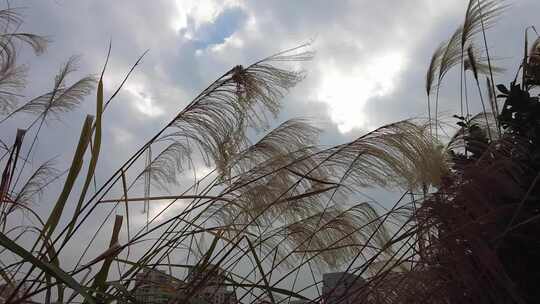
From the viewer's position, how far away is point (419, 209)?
1956mm

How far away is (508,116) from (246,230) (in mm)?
1768

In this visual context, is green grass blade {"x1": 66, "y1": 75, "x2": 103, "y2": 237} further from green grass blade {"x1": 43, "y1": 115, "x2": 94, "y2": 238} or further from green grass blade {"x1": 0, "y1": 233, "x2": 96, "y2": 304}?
green grass blade {"x1": 0, "y1": 233, "x2": 96, "y2": 304}

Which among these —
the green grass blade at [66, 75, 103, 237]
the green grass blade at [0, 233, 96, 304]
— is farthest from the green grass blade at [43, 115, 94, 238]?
the green grass blade at [0, 233, 96, 304]

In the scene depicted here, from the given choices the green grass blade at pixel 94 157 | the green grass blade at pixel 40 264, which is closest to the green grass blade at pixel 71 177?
the green grass blade at pixel 94 157

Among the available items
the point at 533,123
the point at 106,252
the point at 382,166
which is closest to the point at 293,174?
the point at 382,166

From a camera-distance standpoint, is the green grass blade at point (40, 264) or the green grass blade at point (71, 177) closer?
the green grass blade at point (40, 264)

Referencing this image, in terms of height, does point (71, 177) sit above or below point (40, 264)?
above

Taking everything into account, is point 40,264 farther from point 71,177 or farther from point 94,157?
point 94,157

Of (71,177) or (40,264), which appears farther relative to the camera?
(71,177)

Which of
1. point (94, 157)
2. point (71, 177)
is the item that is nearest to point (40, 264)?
point (71, 177)

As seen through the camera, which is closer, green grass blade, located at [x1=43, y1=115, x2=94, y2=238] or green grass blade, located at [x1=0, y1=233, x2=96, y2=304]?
green grass blade, located at [x1=0, y1=233, x2=96, y2=304]

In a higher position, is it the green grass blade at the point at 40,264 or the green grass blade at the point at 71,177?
the green grass blade at the point at 71,177

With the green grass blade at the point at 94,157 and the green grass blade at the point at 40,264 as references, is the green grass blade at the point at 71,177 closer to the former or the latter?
the green grass blade at the point at 94,157

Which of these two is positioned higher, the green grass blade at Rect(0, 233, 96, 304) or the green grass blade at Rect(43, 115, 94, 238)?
the green grass blade at Rect(43, 115, 94, 238)
